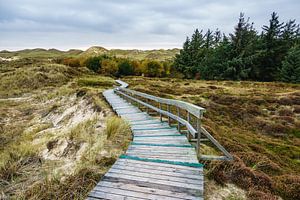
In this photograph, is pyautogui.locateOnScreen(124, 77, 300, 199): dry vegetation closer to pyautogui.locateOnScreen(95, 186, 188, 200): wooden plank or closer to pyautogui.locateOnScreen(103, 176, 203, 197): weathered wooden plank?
pyautogui.locateOnScreen(103, 176, 203, 197): weathered wooden plank

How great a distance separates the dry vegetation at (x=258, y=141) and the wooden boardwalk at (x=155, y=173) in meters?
0.74

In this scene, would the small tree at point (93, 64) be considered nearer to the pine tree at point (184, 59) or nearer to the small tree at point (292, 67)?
the pine tree at point (184, 59)

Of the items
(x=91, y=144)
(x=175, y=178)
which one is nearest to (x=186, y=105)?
(x=175, y=178)

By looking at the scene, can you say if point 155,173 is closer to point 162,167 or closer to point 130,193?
point 162,167

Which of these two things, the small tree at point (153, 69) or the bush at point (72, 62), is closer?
the bush at point (72, 62)

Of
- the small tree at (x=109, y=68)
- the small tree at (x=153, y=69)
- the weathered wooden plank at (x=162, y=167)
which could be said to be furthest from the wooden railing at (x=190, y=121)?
the small tree at (x=153, y=69)

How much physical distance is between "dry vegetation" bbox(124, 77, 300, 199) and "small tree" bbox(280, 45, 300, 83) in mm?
18813

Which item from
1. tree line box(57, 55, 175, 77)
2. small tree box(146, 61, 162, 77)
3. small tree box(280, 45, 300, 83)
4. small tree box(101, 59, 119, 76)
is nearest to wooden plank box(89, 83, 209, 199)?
small tree box(280, 45, 300, 83)

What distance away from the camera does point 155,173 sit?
432 centimetres

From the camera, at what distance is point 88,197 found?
11.8 feet

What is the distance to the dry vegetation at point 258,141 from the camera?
190 inches

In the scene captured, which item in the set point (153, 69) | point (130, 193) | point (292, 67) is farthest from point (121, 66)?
point (130, 193)

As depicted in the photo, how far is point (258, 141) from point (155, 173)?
7.18 meters

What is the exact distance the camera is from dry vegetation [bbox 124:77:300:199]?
4816mm
